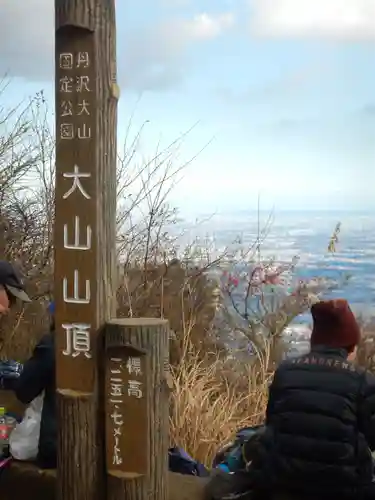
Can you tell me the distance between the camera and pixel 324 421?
264 cm

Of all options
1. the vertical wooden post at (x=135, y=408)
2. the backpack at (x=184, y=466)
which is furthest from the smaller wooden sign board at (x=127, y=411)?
the backpack at (x=184, y=466)

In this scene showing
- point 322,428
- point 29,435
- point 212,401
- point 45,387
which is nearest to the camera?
point 322,428

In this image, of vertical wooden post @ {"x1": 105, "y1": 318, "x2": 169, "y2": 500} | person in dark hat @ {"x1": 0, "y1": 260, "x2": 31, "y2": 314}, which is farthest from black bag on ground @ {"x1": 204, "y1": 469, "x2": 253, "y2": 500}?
person in dark hat @ {"x1": 0, "y1": 260, "x2": 31, "y2": 314}

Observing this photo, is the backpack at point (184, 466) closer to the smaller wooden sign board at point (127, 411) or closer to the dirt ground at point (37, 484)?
the dirt ground at point (37, 484)

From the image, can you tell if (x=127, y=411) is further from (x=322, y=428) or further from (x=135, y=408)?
(x=322, y=428)

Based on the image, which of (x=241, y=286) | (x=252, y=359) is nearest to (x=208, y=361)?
(x=252, y=359)

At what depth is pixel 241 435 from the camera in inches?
133

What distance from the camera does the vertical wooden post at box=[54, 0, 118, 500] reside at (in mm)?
2898

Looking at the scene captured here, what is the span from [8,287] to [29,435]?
2.54 ft

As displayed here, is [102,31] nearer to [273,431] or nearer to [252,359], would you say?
[273,431]

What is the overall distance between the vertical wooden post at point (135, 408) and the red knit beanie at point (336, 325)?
26.7 inches

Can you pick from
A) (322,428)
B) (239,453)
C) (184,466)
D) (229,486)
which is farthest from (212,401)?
(322,428)

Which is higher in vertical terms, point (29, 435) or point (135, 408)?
point (135, 408)

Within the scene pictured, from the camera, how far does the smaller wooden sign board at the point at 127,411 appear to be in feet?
9.42
